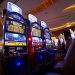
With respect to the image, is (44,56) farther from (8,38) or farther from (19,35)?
(8,38)

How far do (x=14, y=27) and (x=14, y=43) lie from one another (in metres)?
0.40

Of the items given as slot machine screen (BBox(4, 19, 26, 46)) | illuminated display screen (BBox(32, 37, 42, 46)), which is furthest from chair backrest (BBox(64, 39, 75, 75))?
illuminated display screen (BBox(32, 37, 42, 46))

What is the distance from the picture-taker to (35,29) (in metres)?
4.49

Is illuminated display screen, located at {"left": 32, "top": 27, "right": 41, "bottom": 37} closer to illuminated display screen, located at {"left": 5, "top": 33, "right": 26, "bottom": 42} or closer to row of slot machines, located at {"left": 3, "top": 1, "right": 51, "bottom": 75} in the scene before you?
row of slot machines, located at {"left": 3, "top": 1, "right": 51, "bottom": 75}

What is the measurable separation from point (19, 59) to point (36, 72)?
2.02m

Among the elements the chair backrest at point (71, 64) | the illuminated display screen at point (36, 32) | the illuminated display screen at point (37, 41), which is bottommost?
the chair backrest at point (71, 64)

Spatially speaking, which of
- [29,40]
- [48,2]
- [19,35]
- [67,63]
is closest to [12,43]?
[19,35]

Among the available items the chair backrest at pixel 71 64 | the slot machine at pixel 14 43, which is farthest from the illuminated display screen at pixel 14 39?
the chair backrest at pixel 71 64

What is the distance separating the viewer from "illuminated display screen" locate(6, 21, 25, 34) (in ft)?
10.1

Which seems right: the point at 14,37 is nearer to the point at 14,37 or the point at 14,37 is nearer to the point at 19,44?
the point at 14,37

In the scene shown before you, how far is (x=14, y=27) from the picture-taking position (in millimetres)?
3293

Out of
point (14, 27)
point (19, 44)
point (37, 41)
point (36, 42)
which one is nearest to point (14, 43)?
point (19, 44)

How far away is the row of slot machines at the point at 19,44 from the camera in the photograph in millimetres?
2924

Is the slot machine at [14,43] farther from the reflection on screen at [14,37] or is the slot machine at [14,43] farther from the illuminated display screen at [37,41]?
the illuminated display screen at [37,41]
